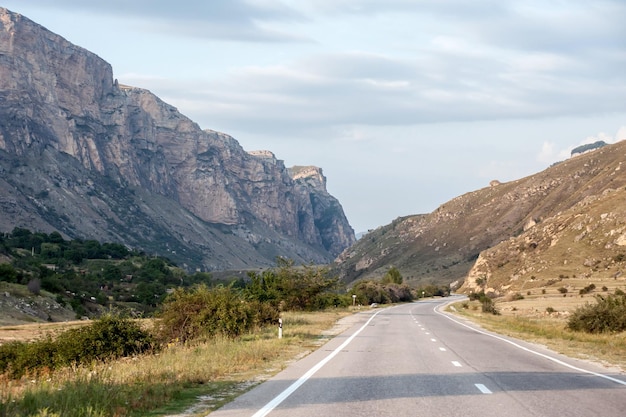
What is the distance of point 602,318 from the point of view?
31234 mm

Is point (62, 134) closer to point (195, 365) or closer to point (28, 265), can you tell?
point (28, 265)

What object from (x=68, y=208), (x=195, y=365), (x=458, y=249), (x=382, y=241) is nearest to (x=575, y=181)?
(x=458, y=249)

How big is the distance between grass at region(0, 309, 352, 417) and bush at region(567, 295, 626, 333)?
16.6m

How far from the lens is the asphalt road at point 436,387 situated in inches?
414

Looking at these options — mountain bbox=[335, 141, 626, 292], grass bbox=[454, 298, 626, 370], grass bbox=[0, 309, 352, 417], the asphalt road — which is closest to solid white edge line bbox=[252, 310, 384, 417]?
the asphalt road

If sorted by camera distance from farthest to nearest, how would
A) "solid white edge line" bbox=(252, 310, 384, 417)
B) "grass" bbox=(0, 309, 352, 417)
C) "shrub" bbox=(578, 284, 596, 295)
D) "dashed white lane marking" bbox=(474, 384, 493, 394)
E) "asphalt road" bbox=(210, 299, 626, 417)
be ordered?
"shrub" bbox=(578, 284, 596, 295) → "dashed white lane marking" bbox=(474, 384, 493, 394) → "asphalt road" bbox=(210, 299, 626, 417) → "solid white edge line" bbox=(252, 310, 384, 417) → "grass" bbox=(0, 309, 352, 417)

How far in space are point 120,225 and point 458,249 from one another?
88.4 meters

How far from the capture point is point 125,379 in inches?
511

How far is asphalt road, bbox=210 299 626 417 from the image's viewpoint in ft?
34.5

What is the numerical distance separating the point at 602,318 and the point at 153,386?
78.1 feet

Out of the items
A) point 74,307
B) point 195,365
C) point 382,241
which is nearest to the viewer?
point 195,365

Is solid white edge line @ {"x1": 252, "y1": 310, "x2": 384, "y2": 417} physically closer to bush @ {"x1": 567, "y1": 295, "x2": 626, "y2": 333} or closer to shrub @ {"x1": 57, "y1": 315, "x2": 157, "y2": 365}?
shrub @ {"x1": 57, "y1": 315, "x2": 157, "y2": 365}

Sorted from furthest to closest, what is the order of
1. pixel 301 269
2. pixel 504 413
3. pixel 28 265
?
pixel 28 265 → pixel 301 269 → pixel 504 413

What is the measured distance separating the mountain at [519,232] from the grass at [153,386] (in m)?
67.3
